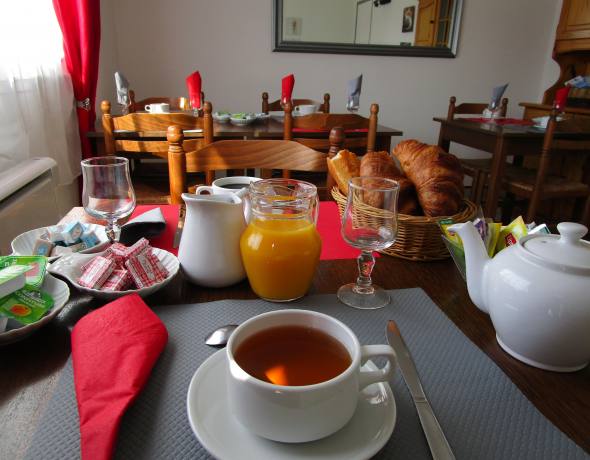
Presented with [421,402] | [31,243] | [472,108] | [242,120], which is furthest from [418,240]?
[472,108]

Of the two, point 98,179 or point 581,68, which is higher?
point 581,68

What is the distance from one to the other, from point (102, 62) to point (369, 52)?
1785 mm

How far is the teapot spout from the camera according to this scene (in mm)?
503

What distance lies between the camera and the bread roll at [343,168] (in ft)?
2.98

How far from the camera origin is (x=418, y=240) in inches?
27.3

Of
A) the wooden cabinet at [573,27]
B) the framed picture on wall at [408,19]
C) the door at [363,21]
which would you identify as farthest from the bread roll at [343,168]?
the wooden cabinet at [573,27]

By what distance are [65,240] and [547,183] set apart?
238cm

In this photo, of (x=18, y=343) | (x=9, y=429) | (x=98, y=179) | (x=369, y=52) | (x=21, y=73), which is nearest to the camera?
(x=9, y=429)

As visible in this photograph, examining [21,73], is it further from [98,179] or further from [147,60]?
[147,60]

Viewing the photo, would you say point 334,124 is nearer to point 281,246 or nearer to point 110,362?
point 281,246

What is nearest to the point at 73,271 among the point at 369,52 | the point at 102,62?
the point at 102,62

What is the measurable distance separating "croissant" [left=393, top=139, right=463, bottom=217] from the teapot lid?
0.34 meters

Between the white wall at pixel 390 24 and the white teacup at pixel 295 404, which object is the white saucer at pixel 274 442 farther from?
the white wall at pixel 390 24

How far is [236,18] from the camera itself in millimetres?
2826
